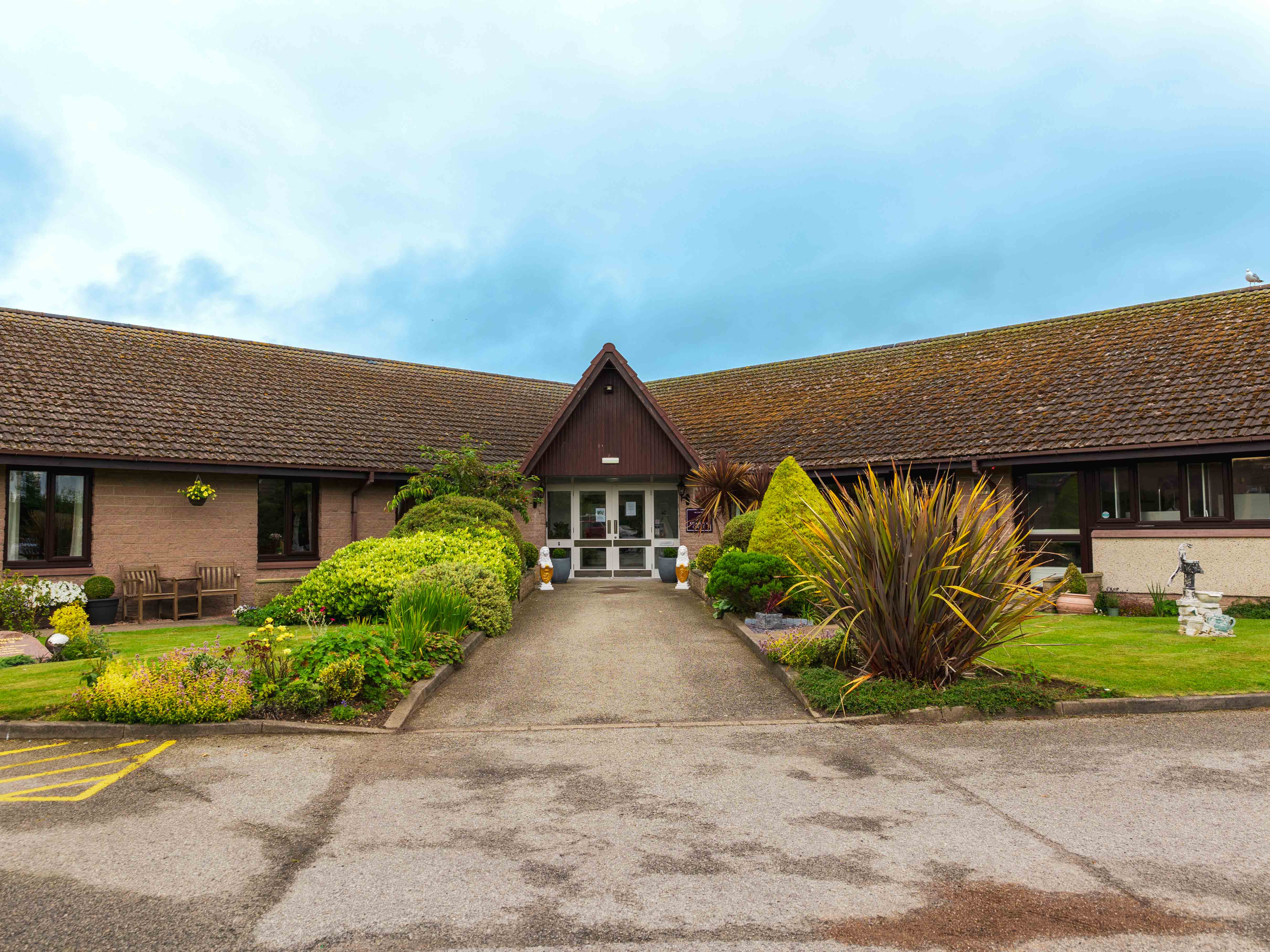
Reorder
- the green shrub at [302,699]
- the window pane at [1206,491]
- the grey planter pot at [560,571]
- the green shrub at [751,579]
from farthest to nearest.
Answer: the grey planter pot at [560,571] < the window pane at [1206,491] < the green shrub at [751,579] < the green shrub at [302,699]

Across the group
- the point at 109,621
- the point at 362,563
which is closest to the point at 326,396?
the point at 109,621

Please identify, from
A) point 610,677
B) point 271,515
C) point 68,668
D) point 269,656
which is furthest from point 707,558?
point 68,668

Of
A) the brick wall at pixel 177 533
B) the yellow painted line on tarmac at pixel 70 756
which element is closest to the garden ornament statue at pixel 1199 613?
the yellow painted line on tarmac at pixel 70 756

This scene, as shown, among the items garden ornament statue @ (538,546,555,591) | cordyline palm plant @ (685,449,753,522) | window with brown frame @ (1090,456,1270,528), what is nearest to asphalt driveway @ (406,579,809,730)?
garden ornament statue @ (538,546,555,591)

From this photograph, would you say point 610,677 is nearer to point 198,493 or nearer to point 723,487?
point 723,487

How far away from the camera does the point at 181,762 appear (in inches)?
257

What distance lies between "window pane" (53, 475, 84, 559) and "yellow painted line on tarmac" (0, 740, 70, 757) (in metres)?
9.54

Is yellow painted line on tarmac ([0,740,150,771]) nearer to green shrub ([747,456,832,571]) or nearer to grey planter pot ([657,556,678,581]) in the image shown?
green shrub ([747,456,832,571])

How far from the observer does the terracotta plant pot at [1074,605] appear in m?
14.6

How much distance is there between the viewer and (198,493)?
16.0 metres

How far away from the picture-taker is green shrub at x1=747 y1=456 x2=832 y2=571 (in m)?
13.8

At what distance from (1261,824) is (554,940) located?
13.8ft

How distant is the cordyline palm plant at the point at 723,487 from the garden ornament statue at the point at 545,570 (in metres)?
3.51

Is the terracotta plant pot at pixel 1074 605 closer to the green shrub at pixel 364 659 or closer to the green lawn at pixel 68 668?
the green shrub at pixel 364 659
